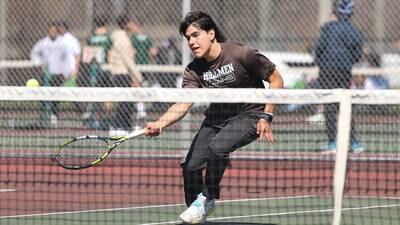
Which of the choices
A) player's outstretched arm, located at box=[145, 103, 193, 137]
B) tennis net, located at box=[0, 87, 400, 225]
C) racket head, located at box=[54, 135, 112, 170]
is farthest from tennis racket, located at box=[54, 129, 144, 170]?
tennis net, located at box=[0, 87, 400, 225]

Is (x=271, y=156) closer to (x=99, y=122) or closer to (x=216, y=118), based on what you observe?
(x=99, y=122)

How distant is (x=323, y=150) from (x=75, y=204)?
3980mm

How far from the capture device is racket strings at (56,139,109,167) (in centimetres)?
794

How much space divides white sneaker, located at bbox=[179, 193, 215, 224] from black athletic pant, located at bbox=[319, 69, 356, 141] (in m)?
4.85

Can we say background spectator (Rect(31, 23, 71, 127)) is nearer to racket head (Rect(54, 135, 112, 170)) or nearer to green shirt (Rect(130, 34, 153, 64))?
green shirt (Rect(130, 34, 153, 64))

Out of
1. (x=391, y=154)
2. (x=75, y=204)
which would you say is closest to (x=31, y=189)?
(x=75, y=204)

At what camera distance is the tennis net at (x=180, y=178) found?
24.2 feet

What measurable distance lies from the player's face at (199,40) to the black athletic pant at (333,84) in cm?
469

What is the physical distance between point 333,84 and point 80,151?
580 cm

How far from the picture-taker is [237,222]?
845 cm

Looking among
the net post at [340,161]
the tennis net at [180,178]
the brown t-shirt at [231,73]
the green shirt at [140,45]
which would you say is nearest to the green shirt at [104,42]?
the green shirt at [140,45]

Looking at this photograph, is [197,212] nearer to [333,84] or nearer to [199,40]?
[199,40]

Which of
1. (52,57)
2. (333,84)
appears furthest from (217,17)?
(52,57)

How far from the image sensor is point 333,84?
13.2 m
